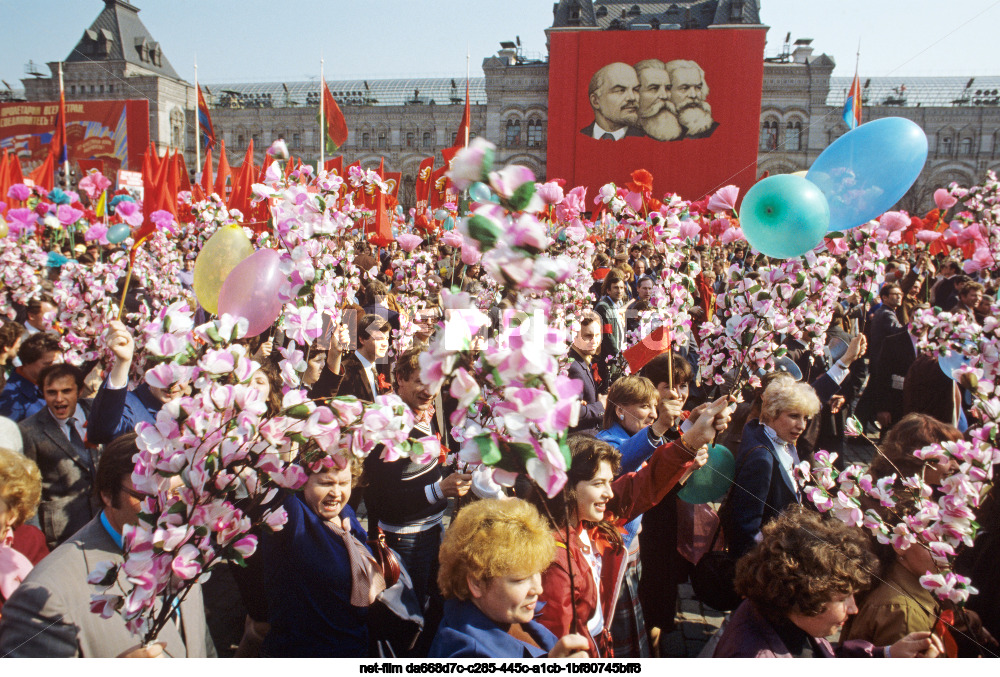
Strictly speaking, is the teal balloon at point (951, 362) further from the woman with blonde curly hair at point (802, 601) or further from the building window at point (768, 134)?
the building window at point (768, 134)

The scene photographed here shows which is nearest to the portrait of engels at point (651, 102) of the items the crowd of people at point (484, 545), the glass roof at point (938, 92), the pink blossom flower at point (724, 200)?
the glass roof at point (938, 92)

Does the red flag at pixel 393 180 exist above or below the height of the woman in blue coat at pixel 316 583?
above

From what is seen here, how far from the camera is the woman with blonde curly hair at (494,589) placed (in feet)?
5.08

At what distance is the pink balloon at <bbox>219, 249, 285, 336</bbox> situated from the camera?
2.49 meters

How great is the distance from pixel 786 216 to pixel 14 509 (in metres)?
2.92

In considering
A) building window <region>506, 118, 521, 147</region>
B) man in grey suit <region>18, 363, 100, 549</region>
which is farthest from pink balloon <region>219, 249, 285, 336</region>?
building window <region>506, 118, 521, 147</region>

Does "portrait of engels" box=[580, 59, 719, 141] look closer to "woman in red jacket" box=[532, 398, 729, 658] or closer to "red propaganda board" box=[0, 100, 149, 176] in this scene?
"red propaganda board" box=[0, 100, 149, 176]

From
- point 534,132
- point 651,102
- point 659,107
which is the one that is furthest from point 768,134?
point 534,132

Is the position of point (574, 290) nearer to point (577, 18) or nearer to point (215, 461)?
point (215, 461)

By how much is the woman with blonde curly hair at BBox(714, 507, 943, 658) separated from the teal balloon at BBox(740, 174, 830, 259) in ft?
4.80

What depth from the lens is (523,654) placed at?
156 centimetres

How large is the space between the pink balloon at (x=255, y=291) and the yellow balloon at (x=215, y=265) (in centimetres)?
64

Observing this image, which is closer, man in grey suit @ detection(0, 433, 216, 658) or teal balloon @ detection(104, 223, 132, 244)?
man in grey suit @ detection(0, 433, 216, 658)

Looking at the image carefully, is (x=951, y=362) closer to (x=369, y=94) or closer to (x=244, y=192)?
(x=244, y=192)
